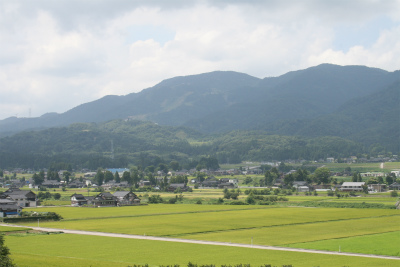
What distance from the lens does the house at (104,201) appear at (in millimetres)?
84062

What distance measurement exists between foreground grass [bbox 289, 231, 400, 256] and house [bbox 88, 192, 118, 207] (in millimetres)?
50231

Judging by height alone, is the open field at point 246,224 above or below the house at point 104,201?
below

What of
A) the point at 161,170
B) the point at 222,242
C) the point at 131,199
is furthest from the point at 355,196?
the point at 161,170

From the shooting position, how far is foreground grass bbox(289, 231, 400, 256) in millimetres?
36053

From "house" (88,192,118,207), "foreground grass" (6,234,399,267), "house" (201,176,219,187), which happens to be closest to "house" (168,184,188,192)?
"house" (201,176,219,187)

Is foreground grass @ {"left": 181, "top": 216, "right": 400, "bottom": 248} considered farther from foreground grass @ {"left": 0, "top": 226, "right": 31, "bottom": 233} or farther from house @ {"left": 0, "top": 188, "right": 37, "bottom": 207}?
house @ {"left": 0, "top": 188, "right": 37, "bottom": 207}

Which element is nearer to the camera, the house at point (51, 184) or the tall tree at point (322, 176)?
the tall tree at point (322, 176)

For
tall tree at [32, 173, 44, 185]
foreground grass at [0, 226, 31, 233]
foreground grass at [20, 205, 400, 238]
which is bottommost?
foreground grass at [20, 205, 400, 238]

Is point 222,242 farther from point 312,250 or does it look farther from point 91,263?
point 91,263

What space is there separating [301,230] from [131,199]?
147ft

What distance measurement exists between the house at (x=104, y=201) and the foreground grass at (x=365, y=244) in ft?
165

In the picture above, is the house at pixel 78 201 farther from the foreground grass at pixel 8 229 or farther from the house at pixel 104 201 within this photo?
the foreground grass at pixel 8 229

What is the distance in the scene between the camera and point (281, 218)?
5784 centimetres

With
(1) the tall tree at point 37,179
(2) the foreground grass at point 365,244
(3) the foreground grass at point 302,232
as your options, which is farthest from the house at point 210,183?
(2) the foreground grass at point 365,244
